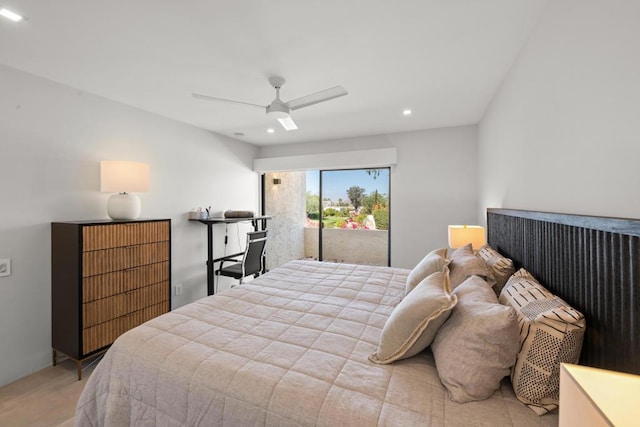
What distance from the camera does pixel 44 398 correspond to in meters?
2.03

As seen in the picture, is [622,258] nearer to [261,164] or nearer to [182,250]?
[182,250]

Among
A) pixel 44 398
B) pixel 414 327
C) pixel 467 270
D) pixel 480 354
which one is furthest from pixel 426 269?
pixel 44 398

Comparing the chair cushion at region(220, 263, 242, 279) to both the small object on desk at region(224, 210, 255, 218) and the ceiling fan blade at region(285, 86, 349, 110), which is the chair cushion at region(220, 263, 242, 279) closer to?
the small object on desk at region(224, 210, 255, 218)

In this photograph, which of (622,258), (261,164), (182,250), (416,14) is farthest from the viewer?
(261,164)

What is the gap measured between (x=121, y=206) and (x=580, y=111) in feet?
11.4

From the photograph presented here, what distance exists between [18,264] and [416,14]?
11.8 feet

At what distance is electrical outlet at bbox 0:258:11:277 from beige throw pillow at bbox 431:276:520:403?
10.7ft

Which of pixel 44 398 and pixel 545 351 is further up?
pixel 545 351

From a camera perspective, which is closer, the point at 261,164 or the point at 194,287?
the point at 194,287

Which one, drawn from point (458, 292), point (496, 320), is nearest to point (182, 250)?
point (458, 292)

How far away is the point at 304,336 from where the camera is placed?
1.45m

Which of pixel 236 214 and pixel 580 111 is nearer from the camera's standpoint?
pixel 580 111

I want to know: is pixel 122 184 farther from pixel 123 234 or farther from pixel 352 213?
pixel 352 213

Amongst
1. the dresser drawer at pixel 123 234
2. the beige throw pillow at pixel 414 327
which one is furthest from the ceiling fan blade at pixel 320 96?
the dresser drawer at pixel 123 234
